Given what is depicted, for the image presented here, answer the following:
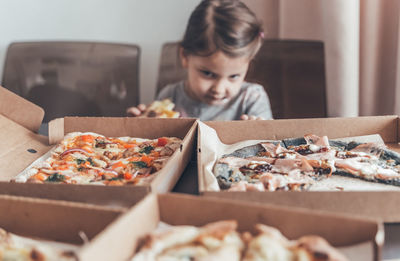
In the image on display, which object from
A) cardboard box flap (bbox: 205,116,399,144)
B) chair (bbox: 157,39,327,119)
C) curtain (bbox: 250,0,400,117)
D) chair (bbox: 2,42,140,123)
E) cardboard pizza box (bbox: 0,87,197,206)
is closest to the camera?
cardboard pizza box (bbox: 0,87,197,206)

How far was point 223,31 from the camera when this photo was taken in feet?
5.29

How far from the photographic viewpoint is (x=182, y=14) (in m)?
2.40

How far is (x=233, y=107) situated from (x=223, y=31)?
43 cm

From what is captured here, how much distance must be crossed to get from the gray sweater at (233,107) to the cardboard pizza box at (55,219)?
1.29m

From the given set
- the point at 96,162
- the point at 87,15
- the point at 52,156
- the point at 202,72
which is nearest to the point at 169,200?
the point at 96,162

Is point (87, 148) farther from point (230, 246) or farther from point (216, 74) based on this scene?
point (216, 74)

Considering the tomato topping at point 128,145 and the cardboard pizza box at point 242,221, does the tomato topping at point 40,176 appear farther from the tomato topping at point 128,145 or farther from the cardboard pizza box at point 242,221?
the cardboard pizza box at point 242,221

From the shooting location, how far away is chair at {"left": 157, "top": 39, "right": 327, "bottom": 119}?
7.01ft

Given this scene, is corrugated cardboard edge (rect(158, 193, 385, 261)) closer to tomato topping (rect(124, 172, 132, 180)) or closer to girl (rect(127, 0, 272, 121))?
tomato topping (rect(124, 172, 132, 180))

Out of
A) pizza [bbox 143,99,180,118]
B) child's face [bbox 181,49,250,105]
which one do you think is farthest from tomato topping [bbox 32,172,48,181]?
child's face [bbox 181,49,250,105]

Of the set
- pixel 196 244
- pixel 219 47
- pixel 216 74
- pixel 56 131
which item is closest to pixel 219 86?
pixel 216 74

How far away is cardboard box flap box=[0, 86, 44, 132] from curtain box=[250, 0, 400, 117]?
1.32 metres

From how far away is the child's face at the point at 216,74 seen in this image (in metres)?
1.62

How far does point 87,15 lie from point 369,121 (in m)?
1.82
